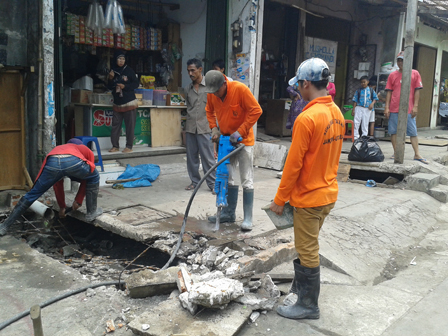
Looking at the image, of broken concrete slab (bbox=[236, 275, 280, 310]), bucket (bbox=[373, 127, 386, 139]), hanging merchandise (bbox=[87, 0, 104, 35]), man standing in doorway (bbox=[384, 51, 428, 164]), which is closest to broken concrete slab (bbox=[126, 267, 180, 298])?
broken concrete slab (bbox=[236, 275, 280, 310])

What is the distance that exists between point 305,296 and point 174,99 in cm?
699

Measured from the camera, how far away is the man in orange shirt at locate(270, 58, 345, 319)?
2.99 meters

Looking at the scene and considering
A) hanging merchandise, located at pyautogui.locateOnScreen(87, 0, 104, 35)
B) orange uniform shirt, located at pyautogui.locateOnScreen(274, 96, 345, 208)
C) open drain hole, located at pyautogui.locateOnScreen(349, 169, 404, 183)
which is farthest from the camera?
open drain hole, located at pyautogui.locateOnScreen(349, 169, 404, 183)

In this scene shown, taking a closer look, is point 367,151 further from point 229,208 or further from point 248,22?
point 229,208

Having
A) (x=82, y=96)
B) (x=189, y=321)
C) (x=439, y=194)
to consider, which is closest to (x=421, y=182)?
(x=439, y=194)

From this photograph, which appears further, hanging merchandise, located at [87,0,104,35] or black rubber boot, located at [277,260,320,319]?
hanging merchandise, located at [87,0,104,35]

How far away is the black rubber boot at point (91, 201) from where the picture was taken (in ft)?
16.7

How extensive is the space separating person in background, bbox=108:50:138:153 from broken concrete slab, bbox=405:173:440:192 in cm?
532

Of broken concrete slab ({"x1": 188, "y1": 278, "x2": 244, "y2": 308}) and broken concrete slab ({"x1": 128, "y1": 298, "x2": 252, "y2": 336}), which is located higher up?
broken concrete slab ({"x1": 188, "y1": 278, "x2": 244, "y2": 308})

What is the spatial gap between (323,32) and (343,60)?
1.31m

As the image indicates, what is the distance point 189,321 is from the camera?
2992mm

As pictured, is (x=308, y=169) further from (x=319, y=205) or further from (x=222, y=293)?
(x=222, y=293)

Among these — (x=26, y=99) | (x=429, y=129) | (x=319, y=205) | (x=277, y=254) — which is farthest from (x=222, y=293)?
(x=429, y=129)

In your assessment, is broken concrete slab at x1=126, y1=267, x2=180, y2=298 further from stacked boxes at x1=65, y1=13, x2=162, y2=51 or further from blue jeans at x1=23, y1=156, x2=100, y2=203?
stacked boxes at x1=65, y1=13, x2=162, y2=51
